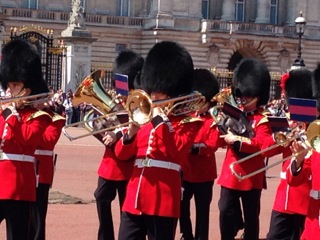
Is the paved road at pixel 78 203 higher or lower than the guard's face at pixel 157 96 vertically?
lower

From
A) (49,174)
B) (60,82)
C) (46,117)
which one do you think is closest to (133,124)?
(46,117)

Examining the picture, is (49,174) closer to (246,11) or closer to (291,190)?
(291,190)

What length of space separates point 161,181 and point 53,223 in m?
3.37

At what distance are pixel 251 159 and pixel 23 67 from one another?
2026 mm

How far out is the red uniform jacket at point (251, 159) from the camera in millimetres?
7859

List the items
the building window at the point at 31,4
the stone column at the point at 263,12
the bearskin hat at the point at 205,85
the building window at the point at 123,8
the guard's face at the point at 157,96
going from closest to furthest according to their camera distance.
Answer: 1. the guard's face at the point at 157,96
2. the bearskin hat at the point at 205,85
3. the building window at the point at 31,4
4. the building window at the point at 123,8
5. the stone column at the point at 263,12

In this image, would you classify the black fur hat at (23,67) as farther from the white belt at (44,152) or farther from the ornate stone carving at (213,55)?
the ornate stone carving at (213,55)

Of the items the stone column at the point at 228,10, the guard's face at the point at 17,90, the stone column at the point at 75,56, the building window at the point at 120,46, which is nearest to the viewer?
the guard's face at the point at 17,90

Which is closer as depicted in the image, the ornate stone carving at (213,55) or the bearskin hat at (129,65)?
the bearskin hat at (129,65)

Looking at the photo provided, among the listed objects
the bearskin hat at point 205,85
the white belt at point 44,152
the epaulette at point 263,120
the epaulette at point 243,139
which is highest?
the bearskin hat at point 205,85

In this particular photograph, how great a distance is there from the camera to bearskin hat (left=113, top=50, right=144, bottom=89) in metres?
8.63

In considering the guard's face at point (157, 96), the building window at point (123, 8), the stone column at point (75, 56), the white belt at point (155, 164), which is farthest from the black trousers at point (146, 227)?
the building window at point (123, 8)

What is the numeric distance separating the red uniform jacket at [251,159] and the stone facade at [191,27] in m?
26.6

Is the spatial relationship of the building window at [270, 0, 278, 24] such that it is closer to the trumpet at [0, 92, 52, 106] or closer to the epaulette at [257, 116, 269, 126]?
the epaulette at [257, 116, 269, 126]
